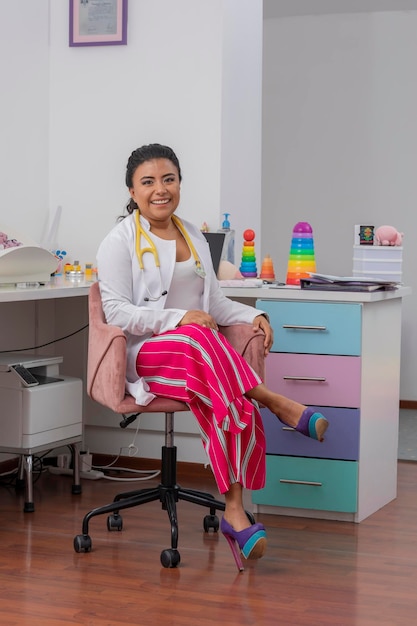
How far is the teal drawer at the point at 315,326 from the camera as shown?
340 centimetres

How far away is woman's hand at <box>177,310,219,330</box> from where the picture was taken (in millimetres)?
2961

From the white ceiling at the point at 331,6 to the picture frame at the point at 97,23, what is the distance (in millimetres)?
1870

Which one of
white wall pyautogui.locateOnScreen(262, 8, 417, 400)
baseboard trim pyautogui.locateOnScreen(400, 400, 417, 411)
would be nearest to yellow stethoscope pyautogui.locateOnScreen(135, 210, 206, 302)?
white wall pyautogui.locateOnScreen(262, 8, 417, 400)

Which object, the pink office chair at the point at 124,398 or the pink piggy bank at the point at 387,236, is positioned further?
the pink piggy bank at the point at 387,236

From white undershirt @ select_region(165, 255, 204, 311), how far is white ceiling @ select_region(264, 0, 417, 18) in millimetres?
3069

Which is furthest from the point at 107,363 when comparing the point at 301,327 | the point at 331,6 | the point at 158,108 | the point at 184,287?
the point at 331,6

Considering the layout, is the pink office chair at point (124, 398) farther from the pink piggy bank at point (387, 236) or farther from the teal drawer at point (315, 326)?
the pink piggy bank at point (387, 236)

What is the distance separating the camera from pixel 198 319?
297 centimetres

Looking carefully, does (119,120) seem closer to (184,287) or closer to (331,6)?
(184,287)

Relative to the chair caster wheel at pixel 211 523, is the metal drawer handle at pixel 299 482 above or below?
above

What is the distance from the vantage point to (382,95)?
A: 19.4 feet

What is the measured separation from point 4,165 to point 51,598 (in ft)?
6.24

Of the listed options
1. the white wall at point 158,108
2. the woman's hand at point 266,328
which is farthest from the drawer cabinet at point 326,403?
the white wall at point 158,108

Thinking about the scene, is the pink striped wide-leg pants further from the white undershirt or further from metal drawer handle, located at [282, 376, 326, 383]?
metal drawer handle, located at [282, 376, 326, 383]
